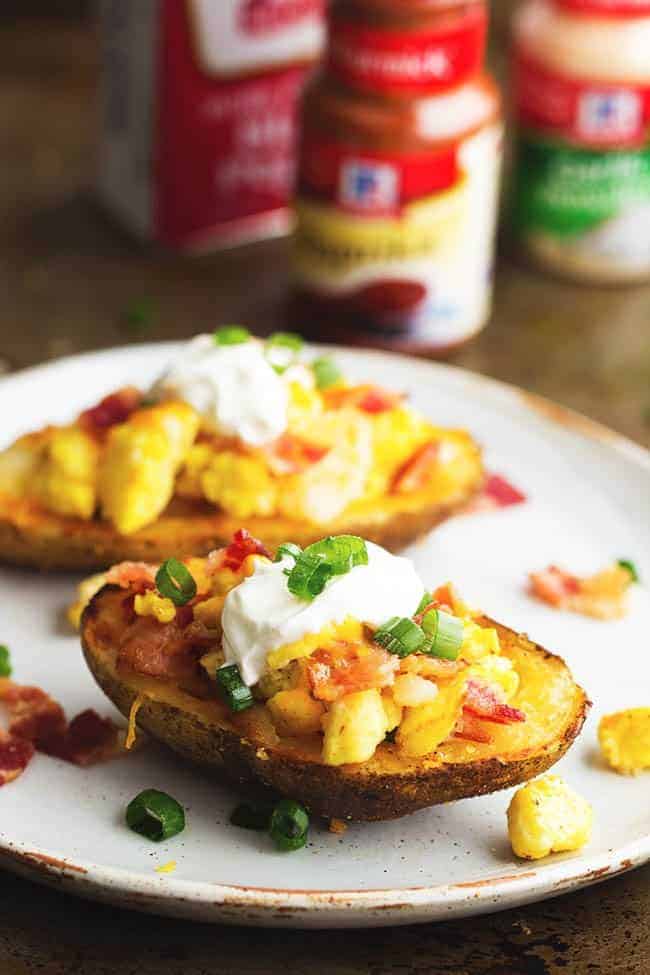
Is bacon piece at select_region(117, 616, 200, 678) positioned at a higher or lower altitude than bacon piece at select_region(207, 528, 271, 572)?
lower

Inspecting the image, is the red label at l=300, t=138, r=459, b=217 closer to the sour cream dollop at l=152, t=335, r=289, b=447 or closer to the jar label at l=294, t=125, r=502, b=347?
the jar label at l=294, t=125, r=502, b=347

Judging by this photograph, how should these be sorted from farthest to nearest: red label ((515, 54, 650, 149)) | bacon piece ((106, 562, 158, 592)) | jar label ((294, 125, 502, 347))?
red label ((515, 54, 650, 149))
jar label ((294, 125, 502, 347))
bacon piece ((106, 562, 158, 592))

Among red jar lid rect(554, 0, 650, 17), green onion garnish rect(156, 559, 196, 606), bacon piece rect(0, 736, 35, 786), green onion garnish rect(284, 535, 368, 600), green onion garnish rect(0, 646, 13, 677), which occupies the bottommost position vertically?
green onion garnish rect(0, 646, 13, 677)

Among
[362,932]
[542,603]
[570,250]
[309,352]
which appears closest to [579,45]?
[570,250]

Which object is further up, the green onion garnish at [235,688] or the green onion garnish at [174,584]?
the green onion garnish at [174,584]

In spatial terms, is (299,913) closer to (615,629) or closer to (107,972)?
(107,972)

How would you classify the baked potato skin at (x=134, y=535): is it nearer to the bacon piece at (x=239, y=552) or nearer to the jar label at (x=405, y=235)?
the bacon piece at (x=239, y=552)

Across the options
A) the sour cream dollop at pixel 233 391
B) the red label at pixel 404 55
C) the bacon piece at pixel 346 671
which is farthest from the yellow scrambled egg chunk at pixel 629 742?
the red label at pixel 404 55

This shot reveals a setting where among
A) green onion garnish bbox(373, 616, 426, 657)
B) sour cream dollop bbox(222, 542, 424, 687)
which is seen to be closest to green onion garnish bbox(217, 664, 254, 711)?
sour cream dollop bbox(222, 542, 424, 687)
